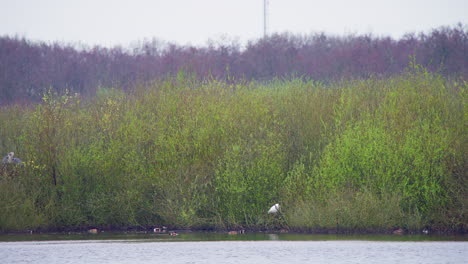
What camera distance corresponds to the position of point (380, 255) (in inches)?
776

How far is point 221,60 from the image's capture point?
2315 inches

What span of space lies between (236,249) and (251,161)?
644 centimetres

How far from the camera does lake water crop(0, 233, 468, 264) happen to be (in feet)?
64.2

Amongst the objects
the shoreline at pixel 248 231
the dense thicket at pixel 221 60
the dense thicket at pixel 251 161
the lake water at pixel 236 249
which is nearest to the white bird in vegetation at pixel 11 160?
the dense thicket at pixel 251 161

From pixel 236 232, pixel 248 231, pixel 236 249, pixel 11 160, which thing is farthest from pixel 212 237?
pixel 11 160

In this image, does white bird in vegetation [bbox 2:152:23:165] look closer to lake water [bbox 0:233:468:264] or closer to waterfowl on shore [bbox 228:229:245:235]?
lake water [bbox 0:233:468:264]

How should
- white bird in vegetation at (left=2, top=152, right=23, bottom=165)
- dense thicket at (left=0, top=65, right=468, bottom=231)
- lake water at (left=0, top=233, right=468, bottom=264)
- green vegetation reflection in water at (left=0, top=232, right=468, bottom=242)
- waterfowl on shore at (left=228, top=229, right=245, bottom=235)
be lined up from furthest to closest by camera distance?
white bird in vegetation at (left=2, top=152, right=23, bottom=165)
waterfowl on shore at (left=228, top=229, right=245, bottom=235)
dense thicket at (left=0, top=65, right=468, bottom=231)
green vegetation reflection in water at (left=0, top=232, right=468, bottom=242)
lake water at (left=0, top=233, right=468, bottom=264)

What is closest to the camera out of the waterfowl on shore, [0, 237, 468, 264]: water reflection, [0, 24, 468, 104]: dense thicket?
[0, 237, 468, 264]: water reflection

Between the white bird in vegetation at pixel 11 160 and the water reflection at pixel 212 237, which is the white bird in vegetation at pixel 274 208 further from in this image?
the white bird in vegetation at pixel 11 160

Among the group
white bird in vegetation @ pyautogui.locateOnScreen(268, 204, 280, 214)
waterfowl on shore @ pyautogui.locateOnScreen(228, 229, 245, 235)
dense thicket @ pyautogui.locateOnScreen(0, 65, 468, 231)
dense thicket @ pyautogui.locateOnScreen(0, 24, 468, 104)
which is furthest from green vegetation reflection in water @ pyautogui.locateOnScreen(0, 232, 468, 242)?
dense thicket @ pyautogui.locateOnScreen(0, 24, 468, 104)

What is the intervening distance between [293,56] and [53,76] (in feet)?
55.4

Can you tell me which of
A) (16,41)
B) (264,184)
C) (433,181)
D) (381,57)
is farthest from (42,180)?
(16,41)

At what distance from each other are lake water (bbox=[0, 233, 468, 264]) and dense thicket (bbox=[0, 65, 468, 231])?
179 cm

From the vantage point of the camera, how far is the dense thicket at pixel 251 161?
2611cm
